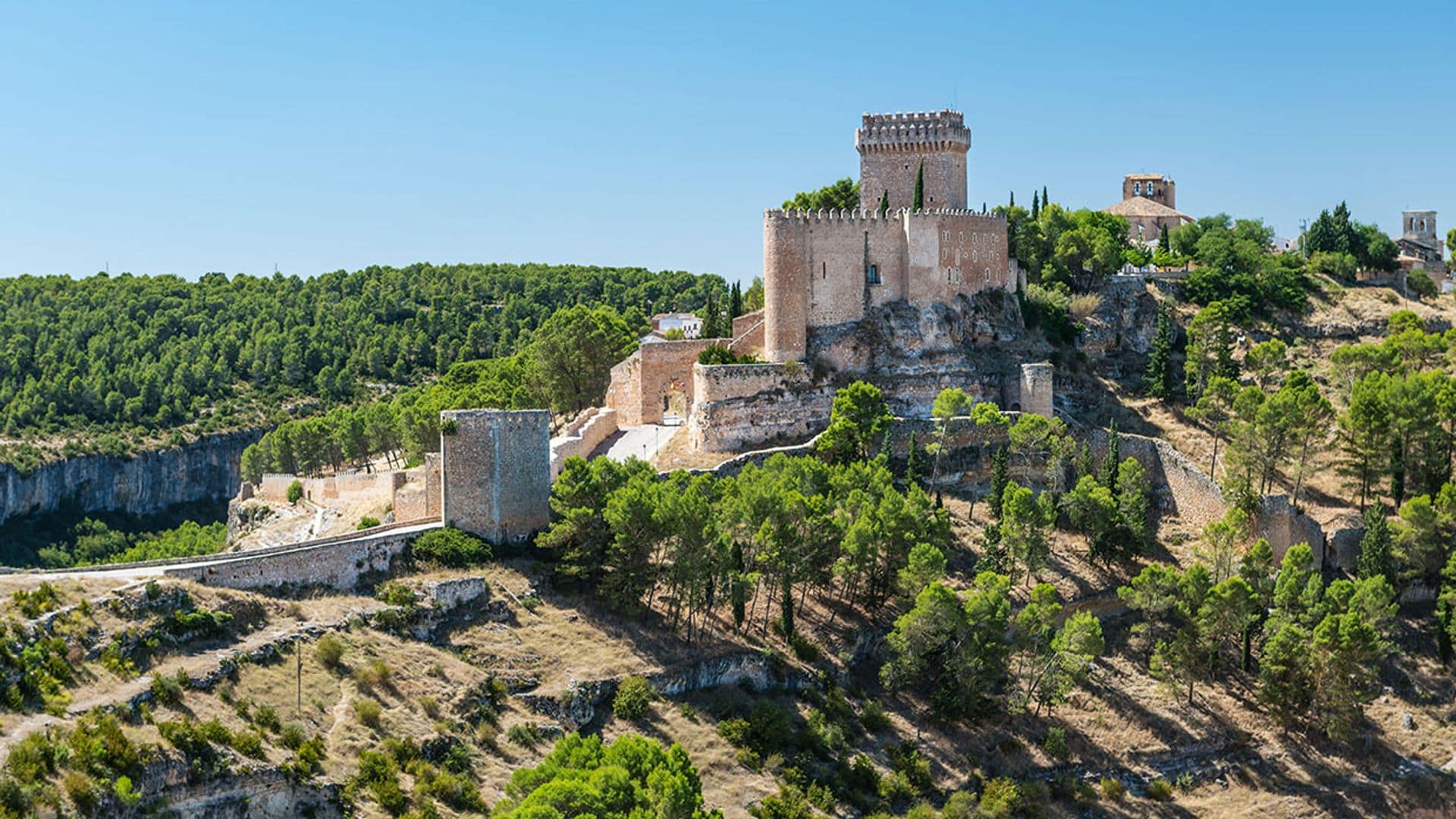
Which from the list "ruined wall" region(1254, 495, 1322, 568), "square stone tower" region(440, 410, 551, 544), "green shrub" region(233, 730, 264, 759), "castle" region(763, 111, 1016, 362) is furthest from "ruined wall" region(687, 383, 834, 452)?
"green shrub" region(233, 730, 264, 759)

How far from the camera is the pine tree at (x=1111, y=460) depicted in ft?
182

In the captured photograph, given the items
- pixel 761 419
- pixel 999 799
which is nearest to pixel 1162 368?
pixel 761 419

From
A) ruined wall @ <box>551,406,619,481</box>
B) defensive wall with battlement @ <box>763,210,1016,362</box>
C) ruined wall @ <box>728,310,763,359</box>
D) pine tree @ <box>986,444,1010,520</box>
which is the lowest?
pine tree @ <box>986,444,1010,520</box>

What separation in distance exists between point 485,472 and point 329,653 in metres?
8.64

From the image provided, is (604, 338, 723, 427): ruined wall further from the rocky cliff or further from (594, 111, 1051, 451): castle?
the rocky cliff

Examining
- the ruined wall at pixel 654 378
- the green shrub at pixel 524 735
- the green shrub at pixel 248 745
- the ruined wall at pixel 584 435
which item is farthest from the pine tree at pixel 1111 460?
the green shrub at pixel 248 745

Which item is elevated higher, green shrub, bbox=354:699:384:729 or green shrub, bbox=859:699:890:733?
green shrub, bbox=354:699:384:729

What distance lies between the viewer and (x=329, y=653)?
40.4 metres

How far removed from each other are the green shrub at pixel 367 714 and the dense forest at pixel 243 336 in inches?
2553

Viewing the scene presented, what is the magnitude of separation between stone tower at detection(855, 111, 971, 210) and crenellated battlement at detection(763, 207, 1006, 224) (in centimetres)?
194

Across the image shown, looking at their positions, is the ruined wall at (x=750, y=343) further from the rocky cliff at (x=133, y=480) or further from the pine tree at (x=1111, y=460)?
the rocky cliff at (x=133, y=480)

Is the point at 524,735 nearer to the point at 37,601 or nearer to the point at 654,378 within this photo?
the point at 37,601

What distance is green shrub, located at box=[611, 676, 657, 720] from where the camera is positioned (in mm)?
42781

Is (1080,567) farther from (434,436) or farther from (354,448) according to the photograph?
(354,448)
